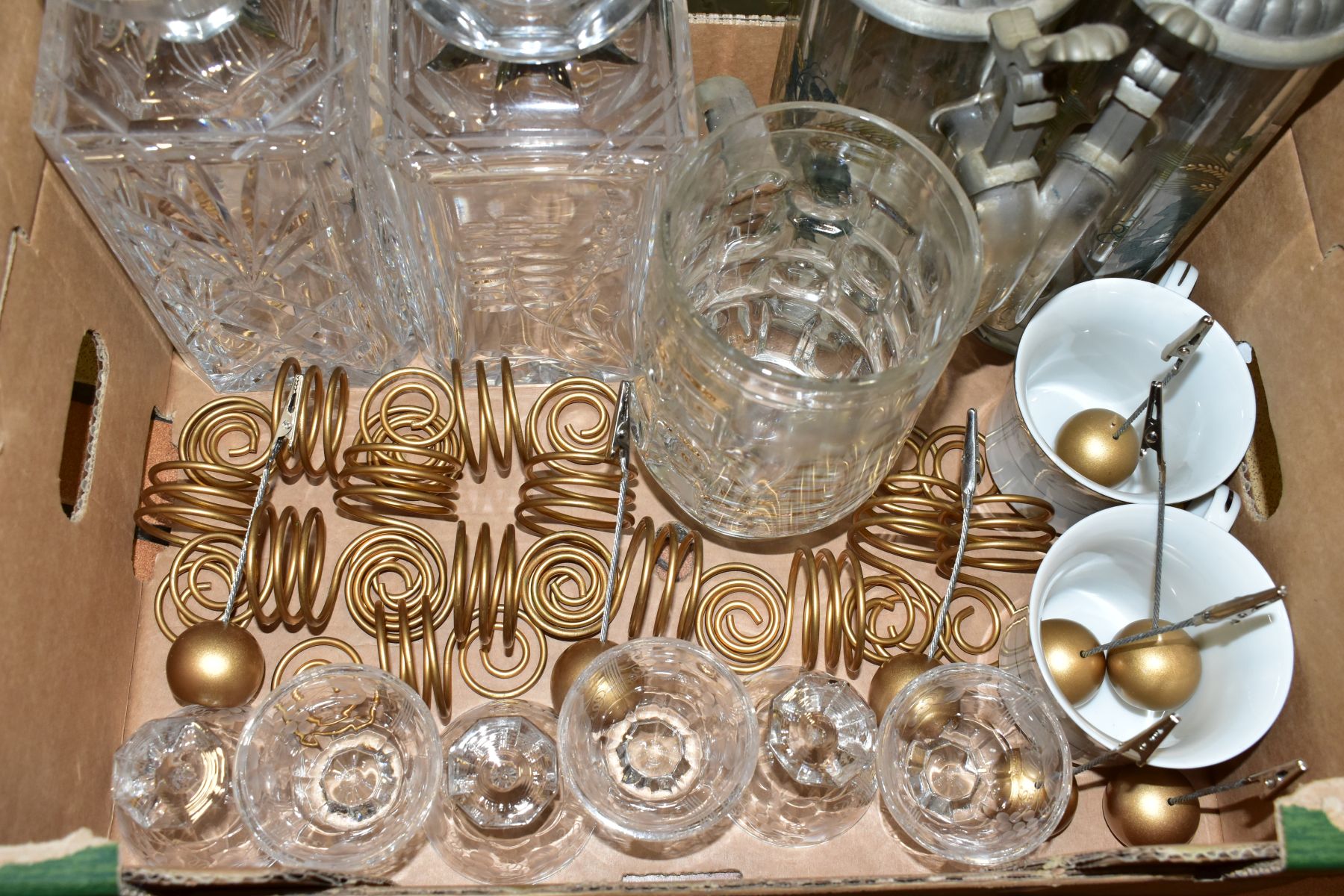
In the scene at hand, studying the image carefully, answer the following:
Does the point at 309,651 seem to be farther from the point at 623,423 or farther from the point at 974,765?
the point at 974,765

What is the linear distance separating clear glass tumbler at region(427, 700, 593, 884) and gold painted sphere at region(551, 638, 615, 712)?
2 centimetres

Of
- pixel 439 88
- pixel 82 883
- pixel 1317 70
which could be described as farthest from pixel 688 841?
pixel 1317 70

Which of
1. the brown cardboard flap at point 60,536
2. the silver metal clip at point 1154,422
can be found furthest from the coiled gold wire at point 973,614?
the brown cardboard flap at point 60,536

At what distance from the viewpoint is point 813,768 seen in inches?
21.8

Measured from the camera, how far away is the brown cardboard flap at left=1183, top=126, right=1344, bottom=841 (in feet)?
1.81

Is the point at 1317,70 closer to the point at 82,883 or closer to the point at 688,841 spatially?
the point at 688,841

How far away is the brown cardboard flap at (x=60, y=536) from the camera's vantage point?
496 millimetres

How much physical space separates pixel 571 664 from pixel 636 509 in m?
0.10

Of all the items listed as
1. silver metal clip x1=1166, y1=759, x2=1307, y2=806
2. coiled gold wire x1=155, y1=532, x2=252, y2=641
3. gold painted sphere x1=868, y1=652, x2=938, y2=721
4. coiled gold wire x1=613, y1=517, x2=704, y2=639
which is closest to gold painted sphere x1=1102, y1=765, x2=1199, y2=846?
silver metal clip x1=1166, y1=759, x2=1307, y2=806

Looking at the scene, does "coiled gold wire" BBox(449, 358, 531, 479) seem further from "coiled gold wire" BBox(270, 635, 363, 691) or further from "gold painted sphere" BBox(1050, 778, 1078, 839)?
"gold painted sphere" BBox(1050, 778, 1078, 839)

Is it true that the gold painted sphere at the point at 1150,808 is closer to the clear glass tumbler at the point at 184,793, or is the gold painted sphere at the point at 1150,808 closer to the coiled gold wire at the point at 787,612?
the coiled gold wire at the point at 787,612

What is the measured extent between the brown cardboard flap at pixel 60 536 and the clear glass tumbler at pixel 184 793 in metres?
0.03

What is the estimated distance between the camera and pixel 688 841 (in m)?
0.56

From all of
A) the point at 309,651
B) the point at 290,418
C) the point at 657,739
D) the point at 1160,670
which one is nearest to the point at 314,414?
the point at 290,418
